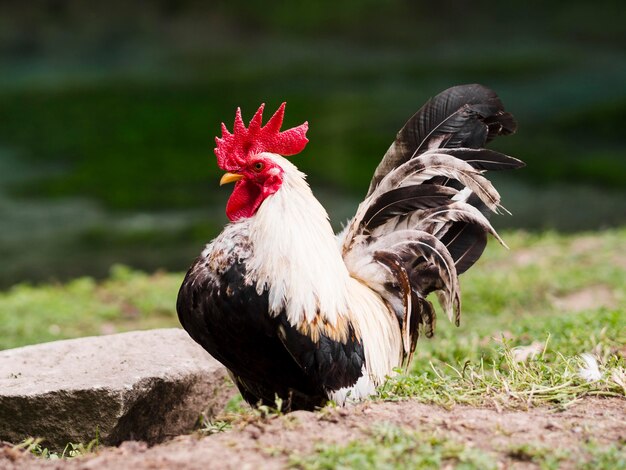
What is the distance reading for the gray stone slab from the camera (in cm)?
412

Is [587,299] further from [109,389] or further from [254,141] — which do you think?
[109,389]

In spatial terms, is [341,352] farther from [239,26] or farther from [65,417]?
[239,26]

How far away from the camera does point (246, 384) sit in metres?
4.15

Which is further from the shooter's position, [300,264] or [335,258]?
[335,258]

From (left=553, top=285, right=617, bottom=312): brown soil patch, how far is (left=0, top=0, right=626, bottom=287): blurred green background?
3.69 meters

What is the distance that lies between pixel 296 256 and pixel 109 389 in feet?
3.63

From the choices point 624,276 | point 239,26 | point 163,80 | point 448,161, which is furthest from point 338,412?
point 239,26

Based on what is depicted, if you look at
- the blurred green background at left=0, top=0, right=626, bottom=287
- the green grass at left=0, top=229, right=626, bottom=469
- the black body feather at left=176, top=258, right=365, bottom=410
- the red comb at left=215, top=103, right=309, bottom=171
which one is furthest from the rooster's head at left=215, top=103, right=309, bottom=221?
the blurred green background at left=0, top=0, right=626, bottom=287

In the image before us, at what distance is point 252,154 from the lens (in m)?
3.99

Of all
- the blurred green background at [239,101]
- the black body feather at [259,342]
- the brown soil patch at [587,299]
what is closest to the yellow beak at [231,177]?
the black body feather at [259,342]

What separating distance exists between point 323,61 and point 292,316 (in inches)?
608

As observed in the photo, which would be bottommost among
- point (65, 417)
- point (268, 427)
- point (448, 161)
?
point (65, 417)

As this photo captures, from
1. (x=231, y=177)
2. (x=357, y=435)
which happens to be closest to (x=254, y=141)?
(x=231, y=177)

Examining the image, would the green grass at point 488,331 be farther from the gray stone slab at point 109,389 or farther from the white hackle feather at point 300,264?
the white hackle feather at point 300,264
